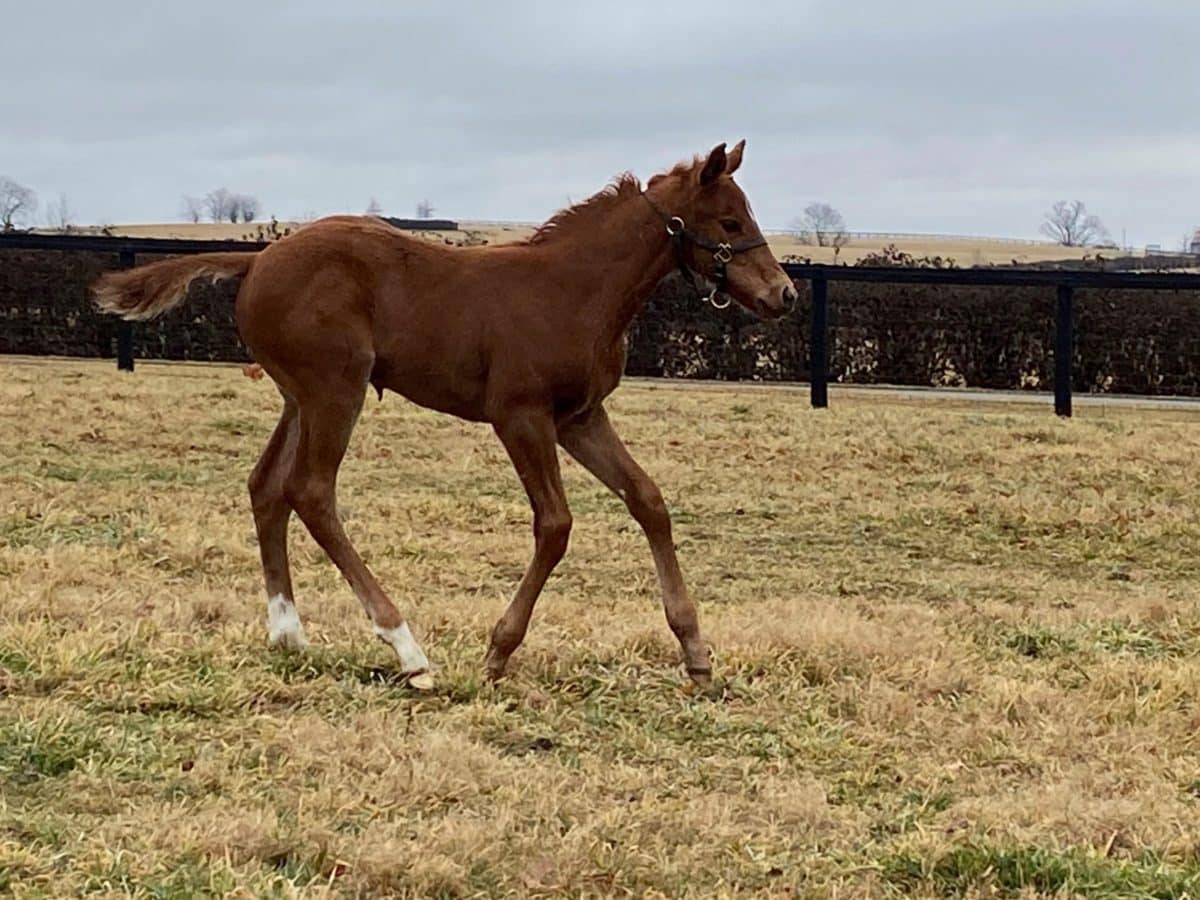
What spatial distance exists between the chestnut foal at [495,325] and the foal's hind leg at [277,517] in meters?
0.01

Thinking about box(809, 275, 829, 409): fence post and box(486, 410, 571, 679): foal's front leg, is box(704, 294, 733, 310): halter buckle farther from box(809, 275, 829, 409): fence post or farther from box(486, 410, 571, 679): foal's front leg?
box(809, 275, 829, 409): fence post

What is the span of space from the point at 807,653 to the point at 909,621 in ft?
4.00

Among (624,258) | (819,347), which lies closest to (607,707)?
(624,258)

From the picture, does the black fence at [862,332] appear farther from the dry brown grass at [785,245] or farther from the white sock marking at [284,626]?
the white sock marking at [284,626]

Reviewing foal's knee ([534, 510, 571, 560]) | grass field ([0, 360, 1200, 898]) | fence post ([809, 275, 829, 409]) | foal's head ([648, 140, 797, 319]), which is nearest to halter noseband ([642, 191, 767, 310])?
foal's head ([648, 140, 797, 319])

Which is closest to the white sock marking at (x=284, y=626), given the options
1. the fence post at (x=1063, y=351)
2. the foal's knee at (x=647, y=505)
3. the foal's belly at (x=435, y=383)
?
the foal's belly at (x=435, y=383)

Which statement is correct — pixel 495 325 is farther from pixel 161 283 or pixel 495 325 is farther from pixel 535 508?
pixel 161 283

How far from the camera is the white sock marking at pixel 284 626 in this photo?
585cm

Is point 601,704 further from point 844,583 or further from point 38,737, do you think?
point 844,583

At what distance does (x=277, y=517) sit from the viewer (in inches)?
239

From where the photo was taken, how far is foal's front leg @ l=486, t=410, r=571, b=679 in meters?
5.58

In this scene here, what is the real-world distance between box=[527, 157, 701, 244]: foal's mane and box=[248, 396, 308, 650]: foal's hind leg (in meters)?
1.25

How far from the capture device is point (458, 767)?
449 centimetres

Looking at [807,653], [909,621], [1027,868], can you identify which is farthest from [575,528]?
[1027,868]
